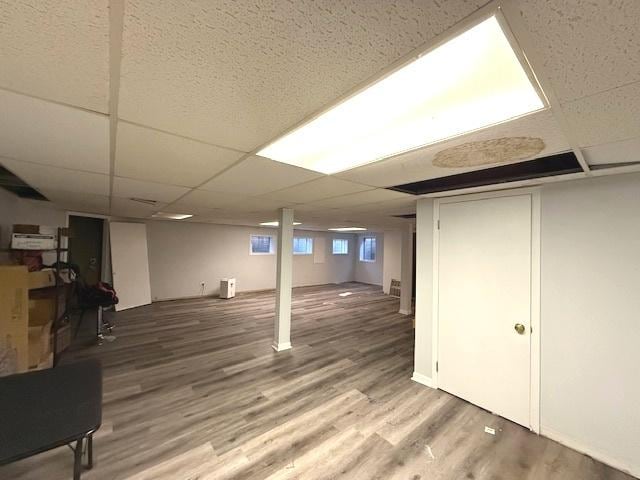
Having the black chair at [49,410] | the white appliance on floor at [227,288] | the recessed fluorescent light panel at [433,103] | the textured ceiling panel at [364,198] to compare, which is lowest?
the white appliance on floor at [227,288]

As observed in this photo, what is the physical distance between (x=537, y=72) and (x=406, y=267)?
545cm

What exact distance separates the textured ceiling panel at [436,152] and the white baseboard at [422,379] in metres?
2.26

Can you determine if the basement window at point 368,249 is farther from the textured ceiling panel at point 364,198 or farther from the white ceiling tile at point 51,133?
the white ceiling tile at point 51,133

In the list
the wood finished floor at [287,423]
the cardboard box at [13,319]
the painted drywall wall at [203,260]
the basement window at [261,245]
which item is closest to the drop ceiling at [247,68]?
the cardboard box at [13,319]

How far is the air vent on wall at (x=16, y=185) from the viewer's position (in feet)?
7.36

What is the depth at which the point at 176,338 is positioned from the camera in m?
4.09

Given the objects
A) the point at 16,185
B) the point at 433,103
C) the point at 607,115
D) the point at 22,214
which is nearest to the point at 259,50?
the point at 433,103

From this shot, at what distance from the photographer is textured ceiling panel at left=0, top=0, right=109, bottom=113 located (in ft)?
1.94

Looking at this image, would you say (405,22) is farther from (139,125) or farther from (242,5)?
(139,125)

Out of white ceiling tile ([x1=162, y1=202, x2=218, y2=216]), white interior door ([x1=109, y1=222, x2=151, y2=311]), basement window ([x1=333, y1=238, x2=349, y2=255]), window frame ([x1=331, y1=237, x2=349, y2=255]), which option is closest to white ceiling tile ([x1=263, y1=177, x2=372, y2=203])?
A: white ceiling tile ([x1=162, y1=202, x2=218, y2=216])

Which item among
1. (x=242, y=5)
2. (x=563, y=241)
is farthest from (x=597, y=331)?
(x=242, y=5)

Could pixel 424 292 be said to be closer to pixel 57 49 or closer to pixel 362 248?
pixel 57 49

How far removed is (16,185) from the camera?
269cm

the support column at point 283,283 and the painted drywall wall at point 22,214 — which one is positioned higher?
the painted drywall wall at point 22,214
